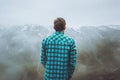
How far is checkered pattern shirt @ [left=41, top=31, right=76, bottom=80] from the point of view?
4.64 meters

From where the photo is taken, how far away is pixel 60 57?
466 centimetres

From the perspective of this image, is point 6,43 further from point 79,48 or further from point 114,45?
point 114,45

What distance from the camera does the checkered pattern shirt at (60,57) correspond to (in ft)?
15.2

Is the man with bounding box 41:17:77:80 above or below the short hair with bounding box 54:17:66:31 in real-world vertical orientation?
below

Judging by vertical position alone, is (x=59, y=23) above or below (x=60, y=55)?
above

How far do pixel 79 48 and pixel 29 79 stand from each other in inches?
108

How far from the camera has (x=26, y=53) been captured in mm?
→ 11922

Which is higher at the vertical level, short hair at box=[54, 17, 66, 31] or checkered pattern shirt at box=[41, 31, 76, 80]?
short hair at box=[54, 17, 66, 31]

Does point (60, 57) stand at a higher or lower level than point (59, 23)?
lower

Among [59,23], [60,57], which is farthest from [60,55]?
Result: [59,23]

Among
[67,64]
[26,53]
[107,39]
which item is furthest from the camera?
[107,39]

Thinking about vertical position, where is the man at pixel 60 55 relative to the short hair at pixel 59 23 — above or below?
below

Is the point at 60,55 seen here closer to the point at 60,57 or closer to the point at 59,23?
the point at 60,57

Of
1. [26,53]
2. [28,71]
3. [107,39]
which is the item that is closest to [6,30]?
[26,53]
